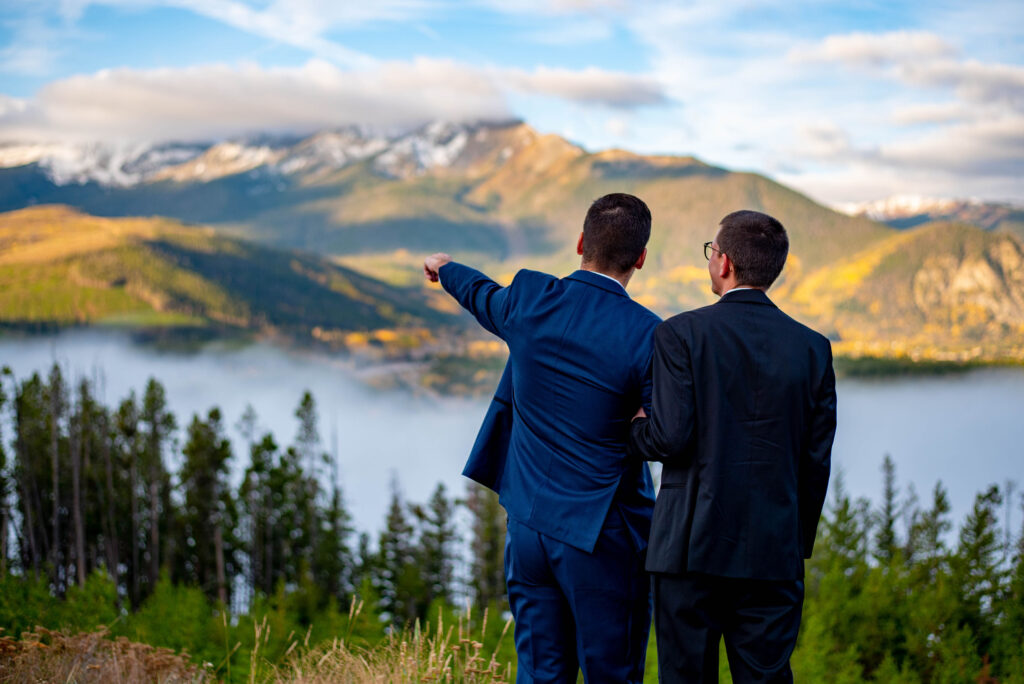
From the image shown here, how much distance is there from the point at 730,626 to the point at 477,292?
1.78 m

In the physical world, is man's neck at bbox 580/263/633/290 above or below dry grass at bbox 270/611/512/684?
above

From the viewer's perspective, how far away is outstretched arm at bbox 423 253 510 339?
12.3ft

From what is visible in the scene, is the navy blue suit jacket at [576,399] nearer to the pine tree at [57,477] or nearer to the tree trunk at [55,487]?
the tree trunk at [55,487]

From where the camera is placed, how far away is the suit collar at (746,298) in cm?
339

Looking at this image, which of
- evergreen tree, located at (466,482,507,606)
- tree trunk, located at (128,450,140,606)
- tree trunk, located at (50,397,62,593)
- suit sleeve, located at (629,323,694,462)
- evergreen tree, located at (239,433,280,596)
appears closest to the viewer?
suit sleeve, located at (629,323,694,462)

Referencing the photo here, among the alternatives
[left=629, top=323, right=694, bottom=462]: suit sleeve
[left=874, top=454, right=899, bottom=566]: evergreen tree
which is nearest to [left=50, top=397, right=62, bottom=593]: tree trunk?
[left=874, top=454, right=899, bottom=566]: evergreen tree

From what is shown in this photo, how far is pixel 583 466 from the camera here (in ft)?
11.6

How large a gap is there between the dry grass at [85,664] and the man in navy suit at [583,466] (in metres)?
2.65

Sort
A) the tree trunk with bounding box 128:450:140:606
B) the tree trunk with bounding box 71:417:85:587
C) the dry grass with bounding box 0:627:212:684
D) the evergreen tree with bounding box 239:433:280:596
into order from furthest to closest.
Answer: the tree trunk with bounding box 128:450:140:606
the evergreen tree with bounding box 239:433:280:596
the tree trunk with bounding box 71:417:85:587
the dry grass with bounding box 0:627:212:684

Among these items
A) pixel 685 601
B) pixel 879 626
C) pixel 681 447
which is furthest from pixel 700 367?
pixel 879 626

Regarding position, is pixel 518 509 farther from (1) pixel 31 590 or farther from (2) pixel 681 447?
(1) pixel 31 590

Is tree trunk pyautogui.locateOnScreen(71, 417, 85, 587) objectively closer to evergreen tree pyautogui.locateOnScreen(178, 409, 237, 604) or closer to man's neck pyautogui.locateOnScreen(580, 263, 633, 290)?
evergreen tree pyautogui.locateOnScreen(178, 409, 237, 604)

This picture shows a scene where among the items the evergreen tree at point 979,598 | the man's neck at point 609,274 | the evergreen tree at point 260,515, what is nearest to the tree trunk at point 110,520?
the evergreen tree at point 260,515

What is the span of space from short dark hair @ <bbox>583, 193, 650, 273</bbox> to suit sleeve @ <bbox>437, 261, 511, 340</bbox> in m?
0.42
